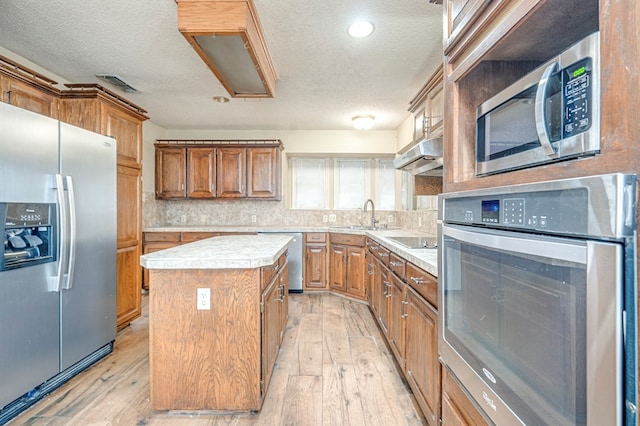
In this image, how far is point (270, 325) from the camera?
1.96 m

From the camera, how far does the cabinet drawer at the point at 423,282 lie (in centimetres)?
143

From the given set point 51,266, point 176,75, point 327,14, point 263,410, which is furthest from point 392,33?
point 51,266

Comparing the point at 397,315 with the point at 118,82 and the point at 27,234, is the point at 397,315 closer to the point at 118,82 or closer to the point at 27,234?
the point at 27,234

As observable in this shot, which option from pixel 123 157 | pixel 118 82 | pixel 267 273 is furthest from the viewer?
pixel 118 82

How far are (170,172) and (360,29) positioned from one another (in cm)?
350

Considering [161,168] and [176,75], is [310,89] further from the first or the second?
[161,168]

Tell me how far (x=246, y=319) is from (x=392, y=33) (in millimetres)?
2170

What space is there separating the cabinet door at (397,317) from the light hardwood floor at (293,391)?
0.60ft

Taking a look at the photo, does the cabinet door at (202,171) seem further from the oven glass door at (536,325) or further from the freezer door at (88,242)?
the oven glass door at (536,325)

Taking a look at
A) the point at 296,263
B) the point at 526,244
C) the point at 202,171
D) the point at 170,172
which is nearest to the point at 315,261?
the point at 296,263

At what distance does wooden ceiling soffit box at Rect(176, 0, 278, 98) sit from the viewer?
1716 millimetres

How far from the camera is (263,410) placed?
1751mm

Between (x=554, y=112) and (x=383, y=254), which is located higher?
(x=554, y=112)

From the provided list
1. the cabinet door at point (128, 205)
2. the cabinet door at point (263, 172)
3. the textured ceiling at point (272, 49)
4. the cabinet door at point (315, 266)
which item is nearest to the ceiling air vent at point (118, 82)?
the textured ceiling at point (272, 49)
